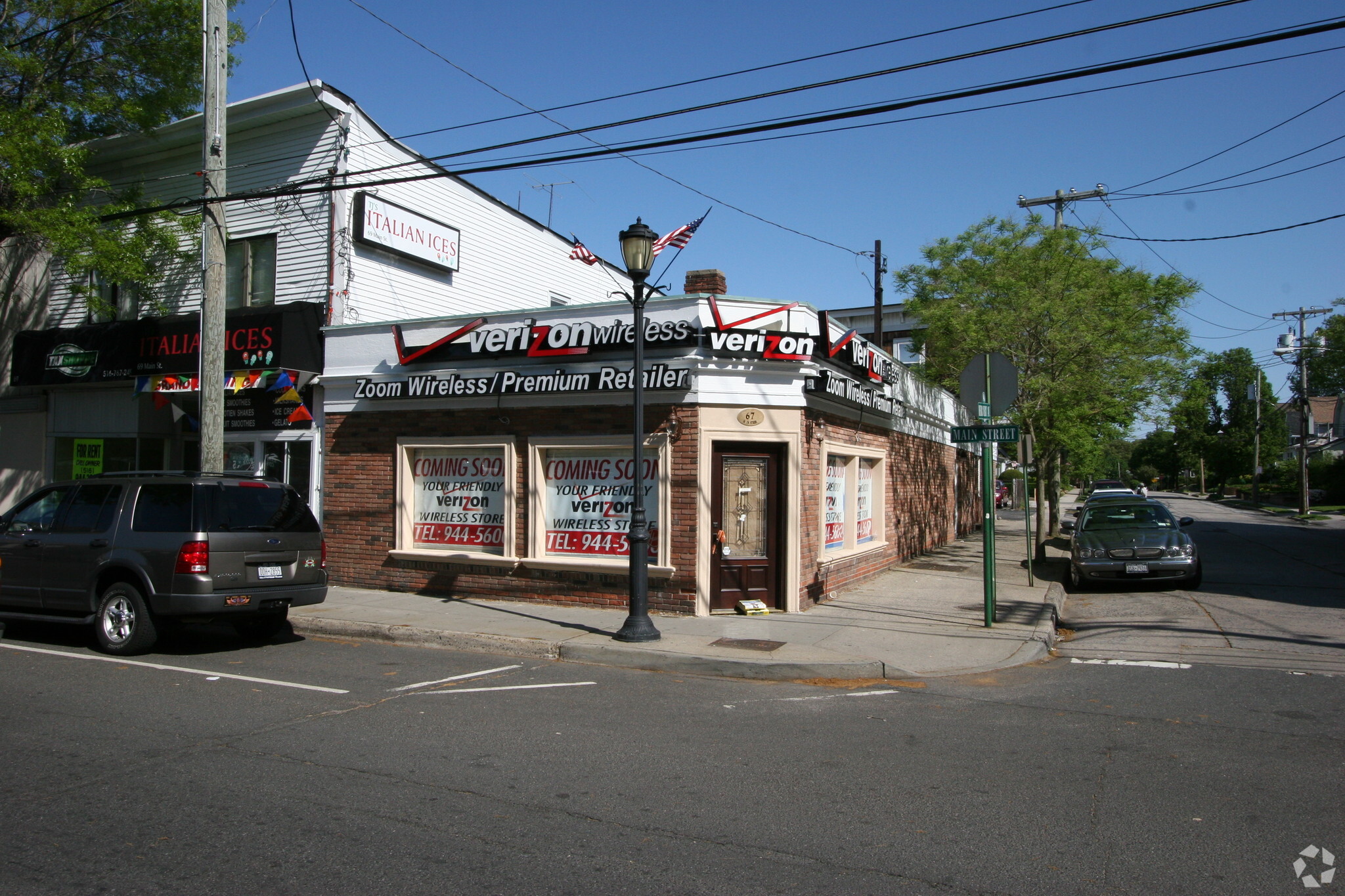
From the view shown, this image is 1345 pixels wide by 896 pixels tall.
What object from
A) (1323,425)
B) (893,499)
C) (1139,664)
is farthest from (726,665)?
(1323,425)

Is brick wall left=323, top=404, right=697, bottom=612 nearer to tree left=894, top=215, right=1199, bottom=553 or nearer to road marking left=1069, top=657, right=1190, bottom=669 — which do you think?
road marking left=1069, top=657, right=1190, bottom=669

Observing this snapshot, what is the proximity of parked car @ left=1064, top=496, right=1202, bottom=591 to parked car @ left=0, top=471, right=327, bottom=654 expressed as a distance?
Answer: 11797mm

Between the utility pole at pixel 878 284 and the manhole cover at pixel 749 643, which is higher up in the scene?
the utility pole at pixel 878 284

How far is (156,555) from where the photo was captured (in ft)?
30.4

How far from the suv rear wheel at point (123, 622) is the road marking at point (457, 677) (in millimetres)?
3189

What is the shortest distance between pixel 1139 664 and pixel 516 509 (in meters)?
8.03

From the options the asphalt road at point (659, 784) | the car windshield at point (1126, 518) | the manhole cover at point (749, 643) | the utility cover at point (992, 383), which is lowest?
the asphalt road at point (659, 784)

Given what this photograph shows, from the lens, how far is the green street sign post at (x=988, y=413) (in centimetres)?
1073

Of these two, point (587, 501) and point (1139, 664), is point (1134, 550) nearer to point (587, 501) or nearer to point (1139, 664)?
point (1139, 664)

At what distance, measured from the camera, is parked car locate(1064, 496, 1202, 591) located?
565 inches

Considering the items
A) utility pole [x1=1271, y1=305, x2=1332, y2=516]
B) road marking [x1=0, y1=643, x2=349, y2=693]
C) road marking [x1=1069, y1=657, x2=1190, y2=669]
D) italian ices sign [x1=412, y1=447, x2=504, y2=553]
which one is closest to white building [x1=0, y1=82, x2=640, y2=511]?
italian ices sign [x1=412, y1=447, x2=504, y2=553]

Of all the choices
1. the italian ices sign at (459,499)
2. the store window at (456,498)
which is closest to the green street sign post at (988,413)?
the store window at (456,498)

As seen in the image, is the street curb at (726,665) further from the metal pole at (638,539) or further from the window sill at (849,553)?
the window sill at (849,553)

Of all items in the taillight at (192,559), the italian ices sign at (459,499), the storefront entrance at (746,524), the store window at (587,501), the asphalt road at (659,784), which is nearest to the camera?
the asphalt road at (659,784)
